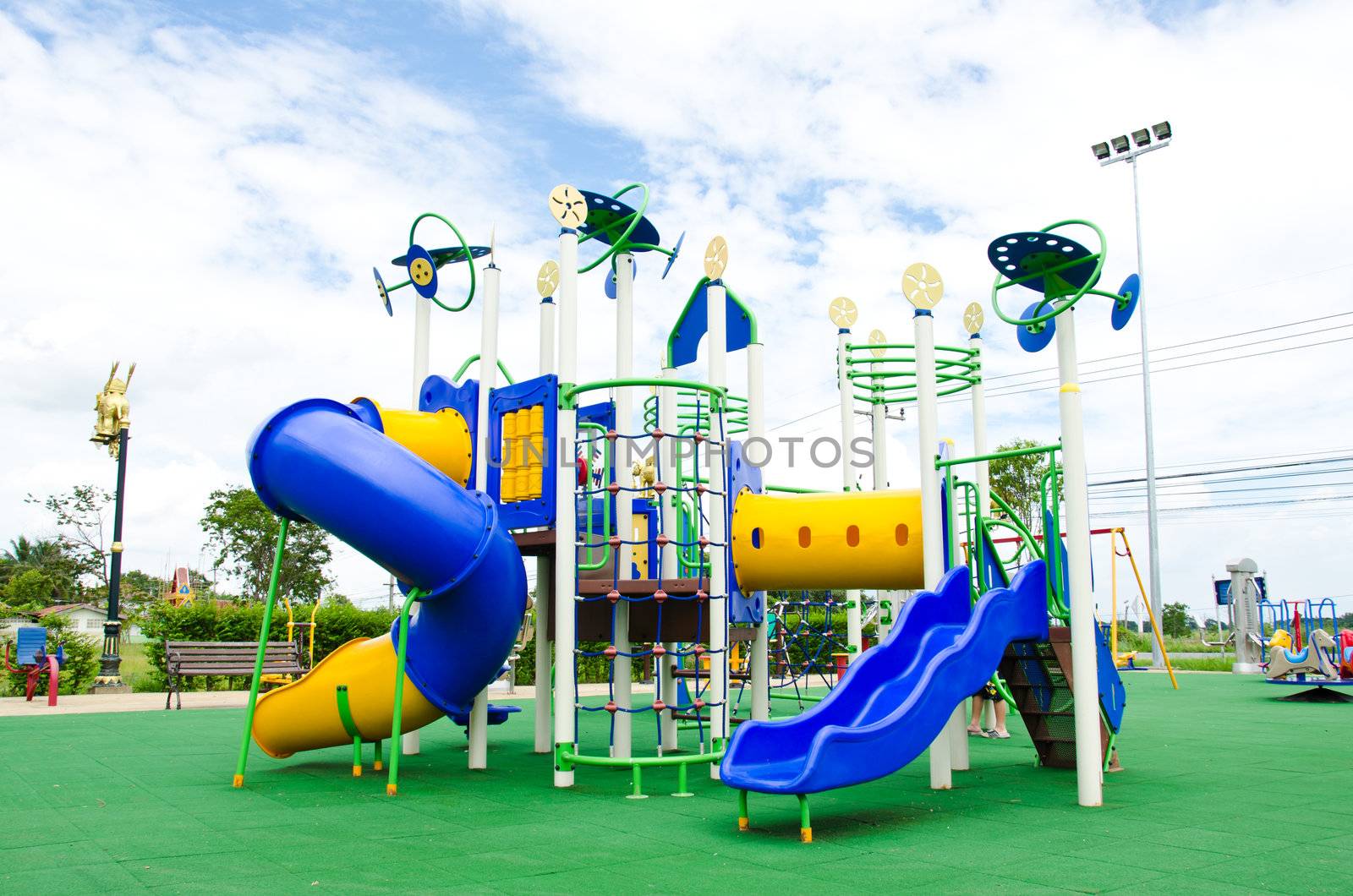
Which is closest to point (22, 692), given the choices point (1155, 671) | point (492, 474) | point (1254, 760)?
point (492, 474)

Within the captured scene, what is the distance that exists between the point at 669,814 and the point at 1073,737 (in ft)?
13.3

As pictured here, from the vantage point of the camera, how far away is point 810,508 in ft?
29.1

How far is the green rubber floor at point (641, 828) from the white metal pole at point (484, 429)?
28 centimetres

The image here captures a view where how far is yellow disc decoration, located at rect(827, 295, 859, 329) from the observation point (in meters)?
12.9

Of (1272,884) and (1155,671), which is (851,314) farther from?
(1155,671)

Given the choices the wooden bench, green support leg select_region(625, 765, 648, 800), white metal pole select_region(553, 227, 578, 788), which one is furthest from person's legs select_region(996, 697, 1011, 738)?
the wooden bench

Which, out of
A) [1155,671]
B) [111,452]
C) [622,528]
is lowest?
[1155,671]

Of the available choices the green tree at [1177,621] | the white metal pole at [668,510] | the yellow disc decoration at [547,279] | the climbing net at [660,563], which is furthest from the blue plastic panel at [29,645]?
the green tree at [1177,621]

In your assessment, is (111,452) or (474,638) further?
(111,452)

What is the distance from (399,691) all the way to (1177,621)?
190ft

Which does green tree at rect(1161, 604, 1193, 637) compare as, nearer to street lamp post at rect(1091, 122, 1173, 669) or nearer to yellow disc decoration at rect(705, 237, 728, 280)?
street lamp post at rect(1091, 122, 1173, 669)

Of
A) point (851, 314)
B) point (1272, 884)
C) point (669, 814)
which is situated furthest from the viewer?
point (851, 314)

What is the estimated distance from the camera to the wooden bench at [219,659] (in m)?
15.9

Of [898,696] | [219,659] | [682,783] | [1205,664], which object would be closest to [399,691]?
[682,783]
